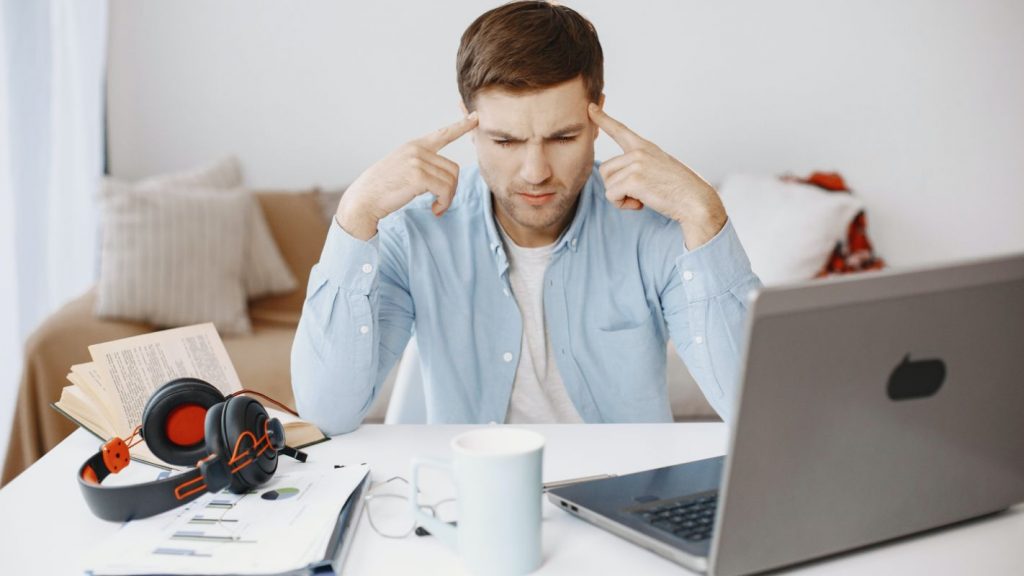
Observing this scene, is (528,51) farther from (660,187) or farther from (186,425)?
(186,425)

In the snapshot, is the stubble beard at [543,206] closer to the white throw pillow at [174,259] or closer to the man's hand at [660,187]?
the man's hand at [660,187]

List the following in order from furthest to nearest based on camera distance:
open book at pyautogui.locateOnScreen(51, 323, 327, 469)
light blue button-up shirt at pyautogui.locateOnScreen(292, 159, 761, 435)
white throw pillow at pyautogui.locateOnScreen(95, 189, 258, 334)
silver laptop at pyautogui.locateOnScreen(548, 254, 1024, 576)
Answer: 1. white throw pillow at pyautogui.locateOnScreen(95, 189, 258, 334)
2. light blue button-up shirt at pyautogui.locateOnScreen(292, 159, 761, 435)
3. open book at pyautogui.locateOnScreen(51, 323, 327, 469)
4. silver laptop at pyautogui.locateOnScreen(548, 254, 1024, 576)

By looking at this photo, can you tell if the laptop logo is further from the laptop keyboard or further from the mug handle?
the mug handle

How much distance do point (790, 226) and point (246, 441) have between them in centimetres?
222

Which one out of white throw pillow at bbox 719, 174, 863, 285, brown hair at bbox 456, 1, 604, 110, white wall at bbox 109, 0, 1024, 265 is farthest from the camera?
white wall at bbox 109, 0, 1024, 265

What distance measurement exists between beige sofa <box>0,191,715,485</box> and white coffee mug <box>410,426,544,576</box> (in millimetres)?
1743

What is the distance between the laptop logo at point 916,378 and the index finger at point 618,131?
0.71 meters

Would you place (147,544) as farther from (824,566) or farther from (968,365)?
(968,365)

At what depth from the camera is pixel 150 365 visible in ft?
3.81

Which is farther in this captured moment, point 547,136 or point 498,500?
point 547,136

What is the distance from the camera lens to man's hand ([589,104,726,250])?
130cm

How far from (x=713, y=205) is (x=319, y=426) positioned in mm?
612

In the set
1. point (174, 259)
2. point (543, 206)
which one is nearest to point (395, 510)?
point (543, 206)

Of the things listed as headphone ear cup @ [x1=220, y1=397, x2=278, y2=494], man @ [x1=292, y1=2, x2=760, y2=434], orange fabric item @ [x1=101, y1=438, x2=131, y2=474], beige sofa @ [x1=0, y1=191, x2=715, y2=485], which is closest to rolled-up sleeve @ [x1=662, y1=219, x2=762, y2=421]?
man @ [x1=292, y1=2, x2=760, y2=434]
